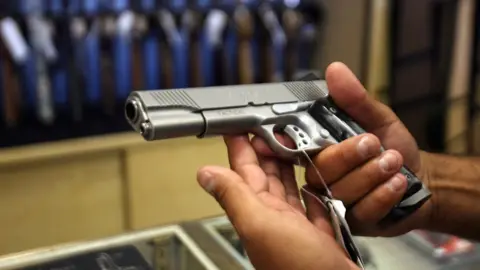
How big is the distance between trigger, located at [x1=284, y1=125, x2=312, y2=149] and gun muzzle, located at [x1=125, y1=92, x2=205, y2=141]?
11 cm

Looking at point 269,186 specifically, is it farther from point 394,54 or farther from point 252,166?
point 394,54

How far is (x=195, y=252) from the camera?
2.58 feet

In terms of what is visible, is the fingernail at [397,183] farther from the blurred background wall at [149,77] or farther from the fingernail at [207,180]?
the blurred background wall at [149,77]

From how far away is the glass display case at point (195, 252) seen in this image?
758 millimetres

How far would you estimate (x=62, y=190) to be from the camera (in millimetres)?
1691

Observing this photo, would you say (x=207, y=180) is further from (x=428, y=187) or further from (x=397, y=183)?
(x=428, y=187)

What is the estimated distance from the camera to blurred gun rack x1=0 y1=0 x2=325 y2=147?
1669 mm

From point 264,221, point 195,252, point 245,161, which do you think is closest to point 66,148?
point 195,252

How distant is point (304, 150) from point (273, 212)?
123 millimetres

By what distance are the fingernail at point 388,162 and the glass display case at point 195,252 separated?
0.49ft

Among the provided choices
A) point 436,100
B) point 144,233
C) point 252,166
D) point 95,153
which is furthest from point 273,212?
point 436,100

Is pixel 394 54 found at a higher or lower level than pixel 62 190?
higher

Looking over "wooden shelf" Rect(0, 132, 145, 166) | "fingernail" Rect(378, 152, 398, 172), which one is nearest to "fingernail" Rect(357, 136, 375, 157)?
"fingernail" Rect(378, 152, 398, 172)

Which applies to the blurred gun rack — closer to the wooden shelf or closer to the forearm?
the wooden shelf
